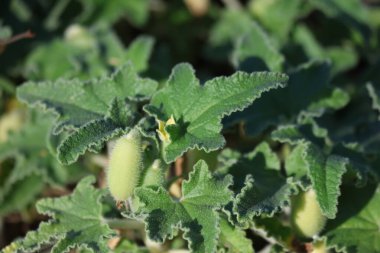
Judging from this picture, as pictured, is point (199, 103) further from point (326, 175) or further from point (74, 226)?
point (74, 226)

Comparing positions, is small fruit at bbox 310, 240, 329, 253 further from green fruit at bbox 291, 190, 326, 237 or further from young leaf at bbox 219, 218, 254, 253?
young leaf at bbox 219, 218, 254, 253

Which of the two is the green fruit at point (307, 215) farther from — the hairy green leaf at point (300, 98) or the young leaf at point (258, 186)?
the hairy green leaf at point (300, 98)

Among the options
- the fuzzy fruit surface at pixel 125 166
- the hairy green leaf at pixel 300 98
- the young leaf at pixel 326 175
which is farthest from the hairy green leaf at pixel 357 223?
the fuzzy fruit surface at pixel 125 166

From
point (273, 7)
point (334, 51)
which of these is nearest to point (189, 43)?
point (273, 7)

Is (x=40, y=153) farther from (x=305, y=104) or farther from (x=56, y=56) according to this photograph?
(x=305, y=104)

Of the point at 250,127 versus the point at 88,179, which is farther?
the point at 250,127

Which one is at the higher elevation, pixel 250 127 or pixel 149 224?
pixel 149 224

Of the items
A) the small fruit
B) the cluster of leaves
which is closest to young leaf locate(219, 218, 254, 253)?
the cluster of leaves

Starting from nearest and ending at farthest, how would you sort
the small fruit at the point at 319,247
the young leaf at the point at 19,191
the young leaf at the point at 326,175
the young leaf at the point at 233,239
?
the young leaf at the point at 326,175
the young leaf at the point at 233,239
the small fruit at the point at 319,247
the young leaf at the point at 19,191
